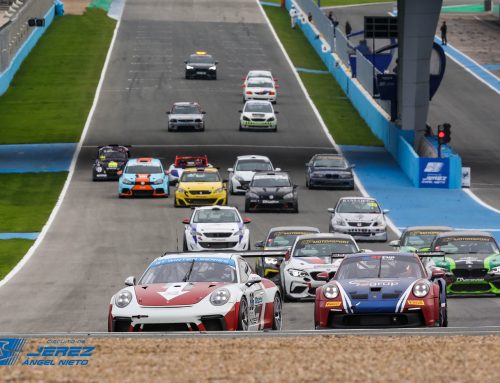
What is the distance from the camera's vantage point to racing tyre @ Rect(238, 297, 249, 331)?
18219mm

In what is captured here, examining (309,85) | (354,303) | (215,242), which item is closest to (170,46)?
(309,85)

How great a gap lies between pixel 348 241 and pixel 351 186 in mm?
24201

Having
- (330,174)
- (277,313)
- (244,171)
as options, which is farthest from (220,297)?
(330,174)

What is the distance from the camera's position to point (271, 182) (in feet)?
154

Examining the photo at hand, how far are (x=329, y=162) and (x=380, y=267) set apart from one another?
32.3 meters

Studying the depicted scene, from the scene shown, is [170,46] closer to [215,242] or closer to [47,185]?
[47,185]

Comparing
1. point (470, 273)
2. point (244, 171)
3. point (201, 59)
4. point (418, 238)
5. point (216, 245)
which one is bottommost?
point (201, 59)

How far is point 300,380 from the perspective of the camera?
1357cm

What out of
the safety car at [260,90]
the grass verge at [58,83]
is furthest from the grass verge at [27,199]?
the safety car at [260,90]

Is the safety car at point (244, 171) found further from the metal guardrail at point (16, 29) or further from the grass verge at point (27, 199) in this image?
the metal guardrail at point (16, 29)

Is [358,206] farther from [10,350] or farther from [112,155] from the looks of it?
[10,350]

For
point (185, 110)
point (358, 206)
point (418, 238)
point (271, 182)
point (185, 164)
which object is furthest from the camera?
point (185, 110)

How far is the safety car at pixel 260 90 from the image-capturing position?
2970 inches

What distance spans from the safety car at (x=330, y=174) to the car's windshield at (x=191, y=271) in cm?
3268
